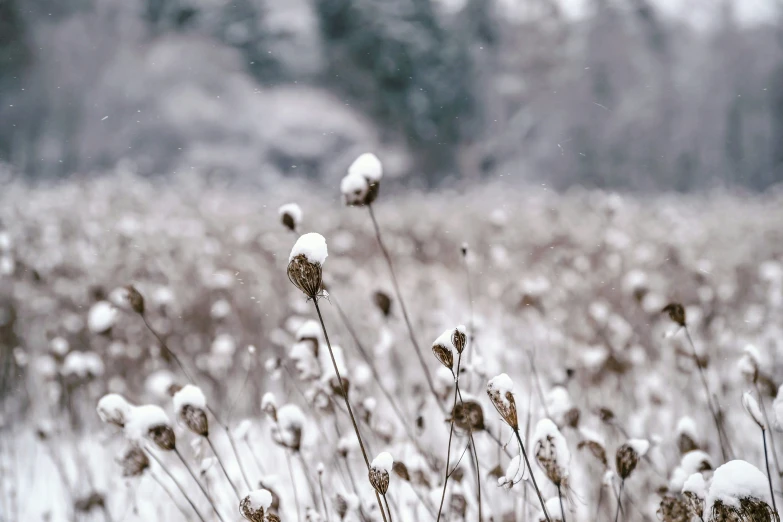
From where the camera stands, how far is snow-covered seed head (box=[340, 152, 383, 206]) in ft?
3.21

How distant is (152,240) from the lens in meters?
4.02

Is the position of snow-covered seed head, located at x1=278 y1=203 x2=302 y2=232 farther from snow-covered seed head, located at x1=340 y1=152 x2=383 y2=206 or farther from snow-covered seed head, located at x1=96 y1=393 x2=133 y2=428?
snow-covered seed head, located at x1=96 y1=393 x2=133 y2=428

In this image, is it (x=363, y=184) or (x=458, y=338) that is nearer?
(x=458, y=338)

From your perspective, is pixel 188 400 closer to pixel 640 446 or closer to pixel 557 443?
pixel 557 443

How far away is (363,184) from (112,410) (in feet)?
2.03

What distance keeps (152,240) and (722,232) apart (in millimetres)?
5873

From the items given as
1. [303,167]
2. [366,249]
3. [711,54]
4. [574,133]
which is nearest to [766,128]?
[711,54]

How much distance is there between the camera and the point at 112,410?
85 cm

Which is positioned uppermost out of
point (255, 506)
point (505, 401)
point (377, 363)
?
point (377, 363)

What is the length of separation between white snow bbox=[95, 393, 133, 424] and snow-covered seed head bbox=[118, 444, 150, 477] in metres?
0.08

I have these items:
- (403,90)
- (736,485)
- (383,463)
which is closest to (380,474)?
(383,463)

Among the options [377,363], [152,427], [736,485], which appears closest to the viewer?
[736,485]

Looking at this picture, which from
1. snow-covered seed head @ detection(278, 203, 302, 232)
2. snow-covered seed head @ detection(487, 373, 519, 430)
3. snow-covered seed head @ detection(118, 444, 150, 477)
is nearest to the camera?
snow-covered seed head @ detection(487, 373, 519, 430)

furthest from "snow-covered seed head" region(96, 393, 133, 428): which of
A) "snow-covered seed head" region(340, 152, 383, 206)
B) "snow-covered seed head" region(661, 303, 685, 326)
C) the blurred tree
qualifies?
the blurred tree
